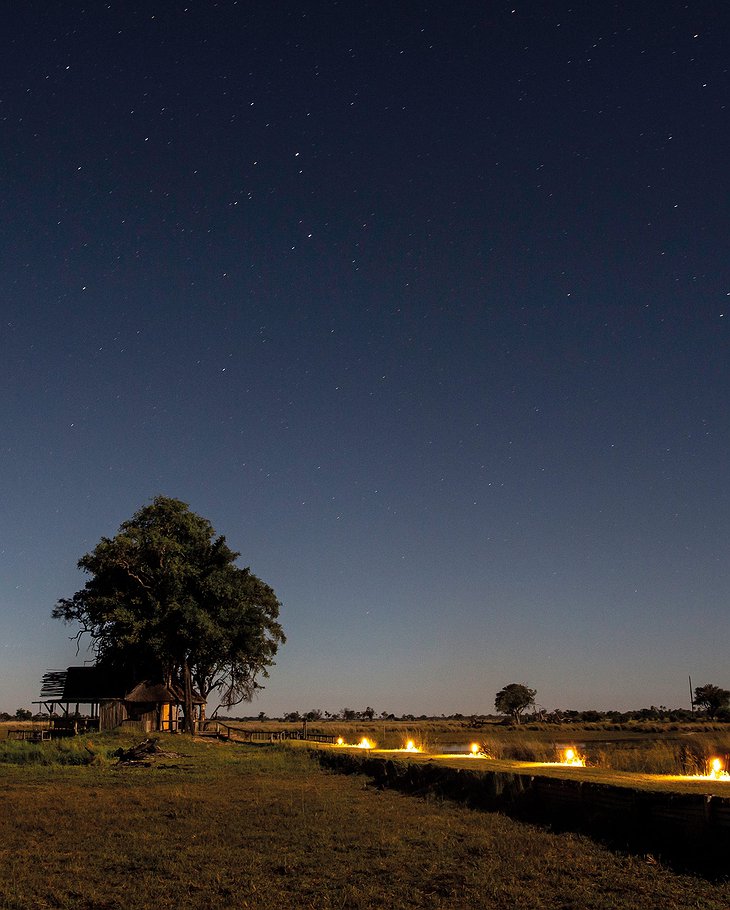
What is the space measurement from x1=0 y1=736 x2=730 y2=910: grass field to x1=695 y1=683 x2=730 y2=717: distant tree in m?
115

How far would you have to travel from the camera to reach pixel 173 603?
51469 mm

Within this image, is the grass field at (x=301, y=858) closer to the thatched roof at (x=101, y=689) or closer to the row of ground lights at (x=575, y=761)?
the row of ground lights at (x=575, y=761)

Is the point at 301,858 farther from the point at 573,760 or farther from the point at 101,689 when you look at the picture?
the point at 101,689

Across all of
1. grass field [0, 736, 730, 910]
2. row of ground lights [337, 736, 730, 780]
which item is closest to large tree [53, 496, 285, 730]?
row of ground lights [337, 736, 730, 780]

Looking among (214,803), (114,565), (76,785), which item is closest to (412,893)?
(214,803)

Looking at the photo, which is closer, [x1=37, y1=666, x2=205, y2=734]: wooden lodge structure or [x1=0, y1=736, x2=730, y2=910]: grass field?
[x1=0, y1=736, x2=730, y2=910]: grass field

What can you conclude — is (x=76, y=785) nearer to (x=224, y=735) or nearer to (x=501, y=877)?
(x=501, y=877)

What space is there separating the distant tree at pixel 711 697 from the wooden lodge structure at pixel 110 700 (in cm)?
8950

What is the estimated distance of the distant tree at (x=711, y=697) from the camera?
4663 inches

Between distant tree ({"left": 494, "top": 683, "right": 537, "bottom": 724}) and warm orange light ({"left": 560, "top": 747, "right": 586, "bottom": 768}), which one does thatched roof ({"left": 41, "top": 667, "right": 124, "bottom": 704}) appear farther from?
distant tree ({"left": 494, "top": 683, "right": 537, "bottom": 724})

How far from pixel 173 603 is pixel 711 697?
322 ft

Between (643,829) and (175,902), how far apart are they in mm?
6954

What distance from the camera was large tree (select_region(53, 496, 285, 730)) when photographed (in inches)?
2042

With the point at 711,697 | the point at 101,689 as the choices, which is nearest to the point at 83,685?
the point at 101,689
